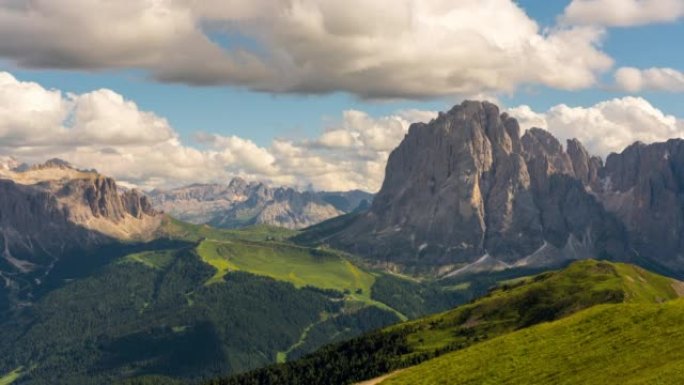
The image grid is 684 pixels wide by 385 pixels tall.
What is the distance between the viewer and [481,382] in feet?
508

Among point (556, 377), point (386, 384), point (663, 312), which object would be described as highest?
point (663, 312)

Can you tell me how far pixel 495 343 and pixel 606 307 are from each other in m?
29.1

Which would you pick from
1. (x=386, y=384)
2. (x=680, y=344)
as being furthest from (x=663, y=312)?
(x=386, y=384)

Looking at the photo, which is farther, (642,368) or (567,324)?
(567,324)

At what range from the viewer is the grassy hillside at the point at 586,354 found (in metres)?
132

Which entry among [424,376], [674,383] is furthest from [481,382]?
[674,383]

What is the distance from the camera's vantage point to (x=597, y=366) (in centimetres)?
13988

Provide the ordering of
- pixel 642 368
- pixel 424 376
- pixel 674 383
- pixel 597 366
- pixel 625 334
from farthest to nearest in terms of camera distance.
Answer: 1. pixel 424 376
2. pixel 625 334
3. pixel 597 366
4. pixel 642 368
5. pixel 674 383

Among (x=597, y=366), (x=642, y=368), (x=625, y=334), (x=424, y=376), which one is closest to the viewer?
(x=642, y=368)

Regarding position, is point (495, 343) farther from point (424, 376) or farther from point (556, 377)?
point (556, 377)

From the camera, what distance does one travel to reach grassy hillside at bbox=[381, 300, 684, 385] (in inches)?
5197

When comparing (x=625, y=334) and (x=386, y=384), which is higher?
(x=625, y=334)

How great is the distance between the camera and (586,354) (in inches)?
5861

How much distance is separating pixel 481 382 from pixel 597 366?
2569 centimetres
